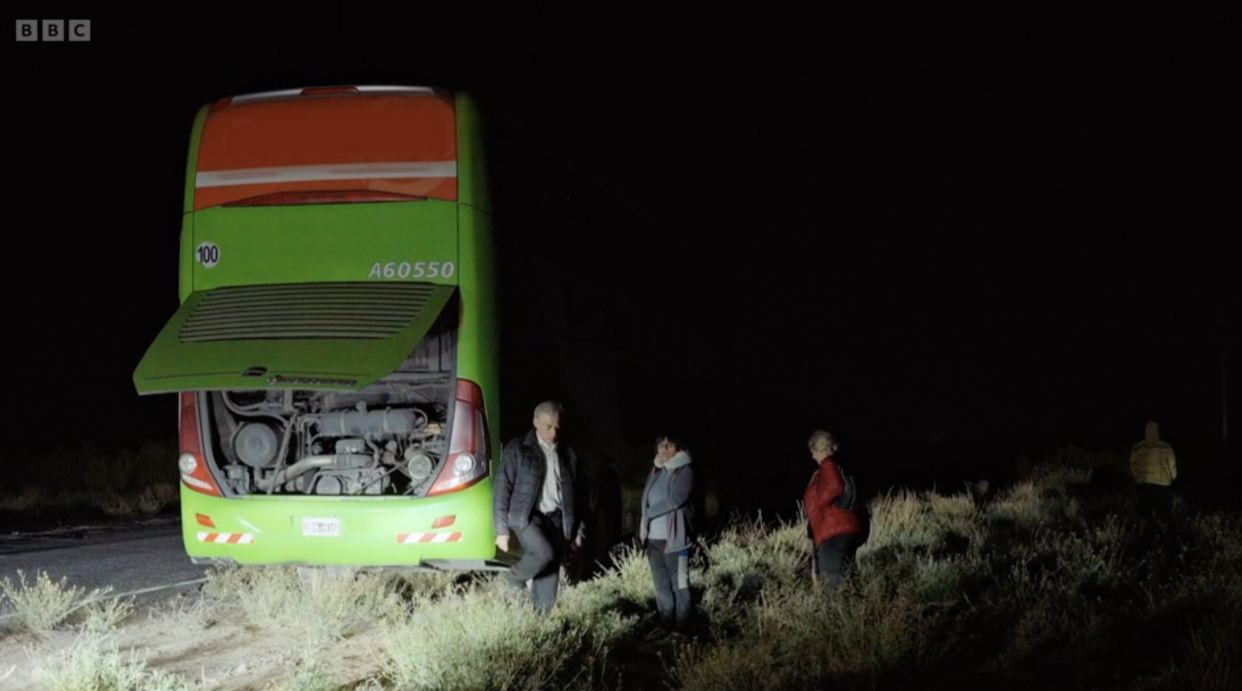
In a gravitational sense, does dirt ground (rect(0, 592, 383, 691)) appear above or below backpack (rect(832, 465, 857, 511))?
below

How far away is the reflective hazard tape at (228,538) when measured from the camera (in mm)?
9211

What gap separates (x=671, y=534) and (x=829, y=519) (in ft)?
4.09

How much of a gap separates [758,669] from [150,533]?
40.8ft

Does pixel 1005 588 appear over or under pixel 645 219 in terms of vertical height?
under

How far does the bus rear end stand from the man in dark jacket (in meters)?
0.36

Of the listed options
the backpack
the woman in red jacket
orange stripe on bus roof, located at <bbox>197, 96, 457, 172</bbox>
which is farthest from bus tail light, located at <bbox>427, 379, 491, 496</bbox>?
the backpack

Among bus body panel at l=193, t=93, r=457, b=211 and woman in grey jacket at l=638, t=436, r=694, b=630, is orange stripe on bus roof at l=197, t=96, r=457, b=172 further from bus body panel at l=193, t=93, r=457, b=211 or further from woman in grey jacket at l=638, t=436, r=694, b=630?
woman in grey jacket at l=638, t=436, r=694, b=630

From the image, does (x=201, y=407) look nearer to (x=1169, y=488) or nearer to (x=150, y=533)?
(x=150, y=533)

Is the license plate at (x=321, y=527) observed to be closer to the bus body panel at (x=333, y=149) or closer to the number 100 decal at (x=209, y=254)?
the number 100 decal at (x=209, y=254)

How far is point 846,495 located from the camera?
9.14 m

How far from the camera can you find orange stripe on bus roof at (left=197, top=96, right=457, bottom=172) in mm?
9180

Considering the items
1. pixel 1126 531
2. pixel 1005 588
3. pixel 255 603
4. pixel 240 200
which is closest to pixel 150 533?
pixel 255 603

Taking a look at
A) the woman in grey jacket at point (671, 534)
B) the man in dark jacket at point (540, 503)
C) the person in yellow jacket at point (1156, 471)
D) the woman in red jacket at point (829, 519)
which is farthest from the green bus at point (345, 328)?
the person in yellow jacket at point (1156, 471)

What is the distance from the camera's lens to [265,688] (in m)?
6.92
